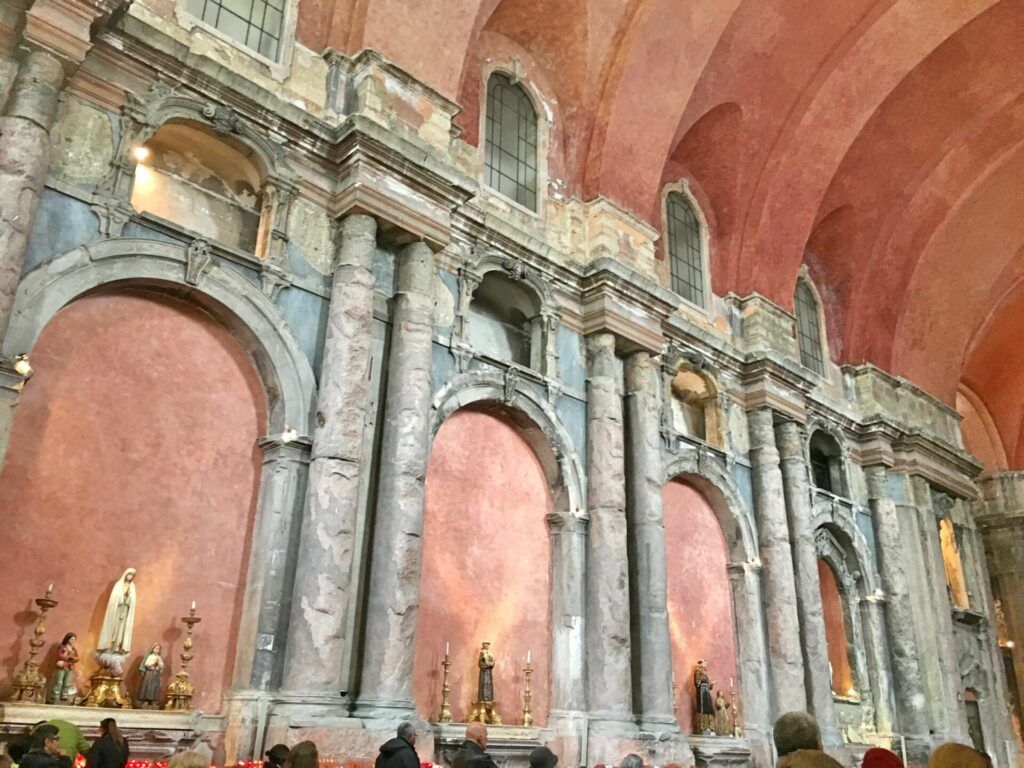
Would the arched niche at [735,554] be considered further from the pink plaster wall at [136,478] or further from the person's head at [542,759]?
the person's head at [542,759]

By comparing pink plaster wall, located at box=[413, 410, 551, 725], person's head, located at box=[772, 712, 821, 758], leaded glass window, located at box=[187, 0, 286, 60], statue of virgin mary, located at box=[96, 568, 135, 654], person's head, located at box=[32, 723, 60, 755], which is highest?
leaded glass window, located at box=[187, 0, 286, 60]

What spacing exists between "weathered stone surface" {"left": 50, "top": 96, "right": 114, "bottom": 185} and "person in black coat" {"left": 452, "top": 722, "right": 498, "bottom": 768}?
600 cm

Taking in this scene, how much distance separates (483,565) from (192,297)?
14.6 ft

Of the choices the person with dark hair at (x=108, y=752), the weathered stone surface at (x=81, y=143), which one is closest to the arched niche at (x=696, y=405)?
the weathered stone surface at (x=81, y=143)

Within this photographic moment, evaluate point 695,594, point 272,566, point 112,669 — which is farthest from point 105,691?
point 695,594

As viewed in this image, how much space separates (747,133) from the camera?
15.8 m

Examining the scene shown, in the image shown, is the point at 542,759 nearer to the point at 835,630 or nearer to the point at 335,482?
the point at 335,482

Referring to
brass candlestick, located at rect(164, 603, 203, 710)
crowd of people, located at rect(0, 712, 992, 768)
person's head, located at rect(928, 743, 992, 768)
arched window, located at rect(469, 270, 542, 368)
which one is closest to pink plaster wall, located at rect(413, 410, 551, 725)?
arched window, located at rect(469, 270, 542, 368)

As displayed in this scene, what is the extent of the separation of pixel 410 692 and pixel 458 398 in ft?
11.2

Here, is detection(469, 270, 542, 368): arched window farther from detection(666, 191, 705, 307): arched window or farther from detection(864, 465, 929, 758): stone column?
detection(864, 465, 929, 758): stone column

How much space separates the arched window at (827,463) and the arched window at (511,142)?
7.97 m

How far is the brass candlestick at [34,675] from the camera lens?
A: 6594 mm

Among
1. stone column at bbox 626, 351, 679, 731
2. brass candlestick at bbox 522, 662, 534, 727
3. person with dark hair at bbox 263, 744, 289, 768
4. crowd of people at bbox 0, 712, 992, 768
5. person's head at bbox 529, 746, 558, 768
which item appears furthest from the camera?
stone column at bbox 626, 351, 679, 731

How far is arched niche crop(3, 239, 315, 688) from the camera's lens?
7445 mm
